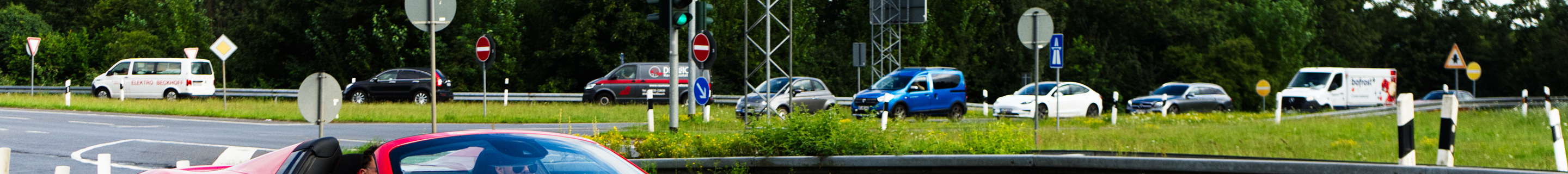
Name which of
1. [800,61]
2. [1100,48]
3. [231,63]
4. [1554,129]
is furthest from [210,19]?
[1554,129]

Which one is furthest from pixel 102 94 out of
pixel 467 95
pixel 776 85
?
pixel 776 85

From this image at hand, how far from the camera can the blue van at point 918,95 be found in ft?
67.1

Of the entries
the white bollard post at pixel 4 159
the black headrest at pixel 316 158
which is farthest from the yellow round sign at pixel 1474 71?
the white bollard post at pixel 4 159

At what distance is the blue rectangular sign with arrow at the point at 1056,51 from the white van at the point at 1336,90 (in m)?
19.3

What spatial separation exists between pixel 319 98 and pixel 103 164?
244 cm

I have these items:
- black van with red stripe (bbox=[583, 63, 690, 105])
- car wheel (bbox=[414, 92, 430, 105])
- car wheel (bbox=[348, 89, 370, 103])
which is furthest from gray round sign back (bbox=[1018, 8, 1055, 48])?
car wheel (bbox=[348, 89, 370, 103])

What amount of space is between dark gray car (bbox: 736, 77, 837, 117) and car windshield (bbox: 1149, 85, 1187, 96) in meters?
10.2

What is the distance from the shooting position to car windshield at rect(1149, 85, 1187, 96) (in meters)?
29.0

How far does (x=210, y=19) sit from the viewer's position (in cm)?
4978

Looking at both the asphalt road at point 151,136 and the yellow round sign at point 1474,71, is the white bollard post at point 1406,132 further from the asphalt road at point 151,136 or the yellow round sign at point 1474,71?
the yellow round sign at point 1474,71

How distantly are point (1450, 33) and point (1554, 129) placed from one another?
64206mm

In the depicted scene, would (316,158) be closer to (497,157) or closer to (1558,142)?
(497,157)

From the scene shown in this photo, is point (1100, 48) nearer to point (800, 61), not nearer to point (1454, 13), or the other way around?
point (800, 61)

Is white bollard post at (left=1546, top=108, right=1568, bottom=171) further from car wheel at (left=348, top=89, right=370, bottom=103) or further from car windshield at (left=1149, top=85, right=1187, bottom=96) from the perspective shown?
car wheel at (left=348, top=89, right=370, bottom=103)
